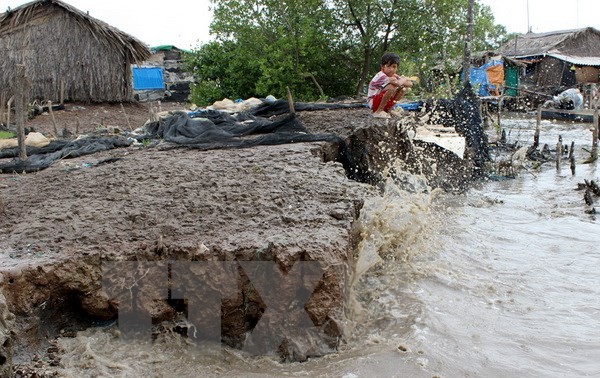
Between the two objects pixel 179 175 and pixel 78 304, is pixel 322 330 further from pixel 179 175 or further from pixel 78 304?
pixel 179 175

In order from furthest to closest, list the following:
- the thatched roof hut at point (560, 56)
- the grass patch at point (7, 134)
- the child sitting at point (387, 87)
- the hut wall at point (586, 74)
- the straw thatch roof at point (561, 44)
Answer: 1. the straw thatch roof at point (561, 44)
2. the hut wall at point (586, 74)
3. the thatched roof hut at point (560, 56)
4. the grass patch at point (7, 134)
5. the child sitting at point (387, 87)

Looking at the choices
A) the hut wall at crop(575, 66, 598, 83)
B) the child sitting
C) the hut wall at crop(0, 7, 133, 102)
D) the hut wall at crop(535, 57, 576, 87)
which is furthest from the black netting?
the hut wall at crop(575, 66, 598, 83)

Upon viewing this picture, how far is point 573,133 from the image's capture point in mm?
21031

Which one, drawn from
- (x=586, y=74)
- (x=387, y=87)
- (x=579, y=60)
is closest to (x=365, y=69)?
(x=387, y=87)

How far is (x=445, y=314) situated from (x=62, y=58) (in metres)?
17.2

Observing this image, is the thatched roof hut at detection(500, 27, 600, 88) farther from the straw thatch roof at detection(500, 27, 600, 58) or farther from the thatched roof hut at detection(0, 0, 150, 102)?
the thatched roof hut at detection(0, 0, 150, 102)

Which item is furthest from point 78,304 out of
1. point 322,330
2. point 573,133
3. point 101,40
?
point 573,133

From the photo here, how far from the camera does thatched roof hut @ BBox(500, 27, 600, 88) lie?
31.4 meters

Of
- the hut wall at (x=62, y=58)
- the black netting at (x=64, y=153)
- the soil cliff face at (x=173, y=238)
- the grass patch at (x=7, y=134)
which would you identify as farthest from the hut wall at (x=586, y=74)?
the soil cliff face at (x=173, y=238)

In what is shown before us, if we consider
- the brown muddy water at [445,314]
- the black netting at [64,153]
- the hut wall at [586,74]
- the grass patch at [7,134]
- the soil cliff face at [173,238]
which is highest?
the hut wall at [586,74]

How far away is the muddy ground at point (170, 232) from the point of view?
11.4ft

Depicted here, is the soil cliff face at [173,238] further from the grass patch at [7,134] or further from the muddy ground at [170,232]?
the grass patch at [7,134]

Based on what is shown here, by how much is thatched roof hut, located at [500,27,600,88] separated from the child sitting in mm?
25425

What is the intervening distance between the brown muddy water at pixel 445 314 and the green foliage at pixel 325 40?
8.32 metres
